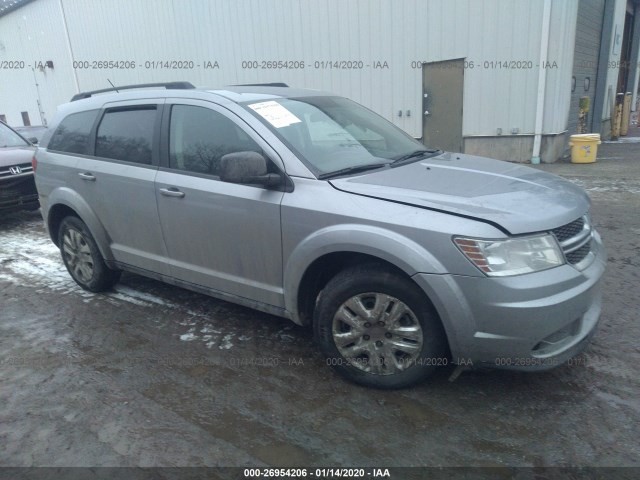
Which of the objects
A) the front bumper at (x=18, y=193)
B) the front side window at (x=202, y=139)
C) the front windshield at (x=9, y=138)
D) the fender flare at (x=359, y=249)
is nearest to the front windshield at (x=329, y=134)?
the front side window at (x=202, y=139)

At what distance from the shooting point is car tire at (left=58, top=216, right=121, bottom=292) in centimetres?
454

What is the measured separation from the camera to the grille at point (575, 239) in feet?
8.93

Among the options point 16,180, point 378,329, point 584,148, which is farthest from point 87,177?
point 584,148

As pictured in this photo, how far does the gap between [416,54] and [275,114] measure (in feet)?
28.9

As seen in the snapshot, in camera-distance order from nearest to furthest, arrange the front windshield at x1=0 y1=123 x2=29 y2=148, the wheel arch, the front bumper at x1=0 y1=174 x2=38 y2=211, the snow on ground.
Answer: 1. the snow on ground
2. the wheel arch
3. the front bumper at x1=0 y1=174 x2=38 y2=211
4. the front windshield at x1=0 y1=123 x2=29 y2=148

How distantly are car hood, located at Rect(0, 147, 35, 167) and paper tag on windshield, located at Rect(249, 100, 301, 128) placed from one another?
570 cm

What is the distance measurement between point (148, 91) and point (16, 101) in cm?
2067

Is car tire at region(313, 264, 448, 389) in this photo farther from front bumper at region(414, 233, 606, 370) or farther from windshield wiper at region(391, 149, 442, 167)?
windshield wiper at region(391, 149, 442, 167)

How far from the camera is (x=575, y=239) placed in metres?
2.80

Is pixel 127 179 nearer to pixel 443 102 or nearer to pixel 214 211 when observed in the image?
pixel 214 211

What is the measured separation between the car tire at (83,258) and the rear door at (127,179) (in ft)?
1.00

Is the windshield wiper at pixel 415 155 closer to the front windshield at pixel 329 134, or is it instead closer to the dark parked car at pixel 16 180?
the front windshield at pixel 329 134

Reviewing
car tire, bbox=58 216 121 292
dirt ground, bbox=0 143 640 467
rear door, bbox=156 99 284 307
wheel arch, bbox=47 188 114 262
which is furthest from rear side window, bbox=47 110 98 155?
dirt ground, bbox=0 143 640 467

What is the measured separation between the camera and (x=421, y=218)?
268 cm
